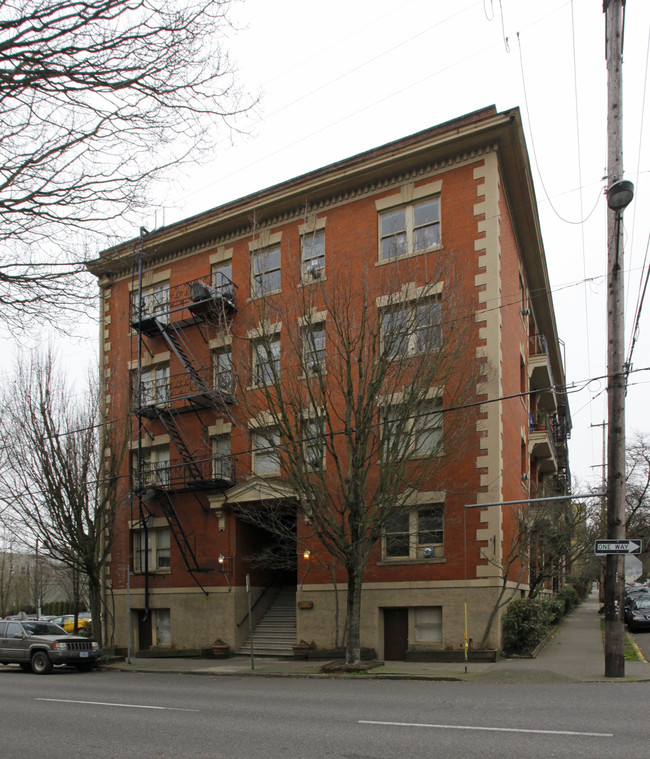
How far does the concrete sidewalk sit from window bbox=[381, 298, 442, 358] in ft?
25.0

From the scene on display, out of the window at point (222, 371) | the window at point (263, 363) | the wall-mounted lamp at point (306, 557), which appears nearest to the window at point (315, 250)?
the window at point (222, 371)

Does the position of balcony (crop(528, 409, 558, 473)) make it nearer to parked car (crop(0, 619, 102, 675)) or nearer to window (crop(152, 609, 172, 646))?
window (crop(152, 609, 172, 646))

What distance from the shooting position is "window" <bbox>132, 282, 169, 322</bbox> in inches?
1073

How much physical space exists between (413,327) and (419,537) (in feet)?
21.1

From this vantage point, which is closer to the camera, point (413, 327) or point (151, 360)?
point (413, 327)

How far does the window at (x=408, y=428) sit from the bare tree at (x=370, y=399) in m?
0.03

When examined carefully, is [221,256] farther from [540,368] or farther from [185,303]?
[540,368]

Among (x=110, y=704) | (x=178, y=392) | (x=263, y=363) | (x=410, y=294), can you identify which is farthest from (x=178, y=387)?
(x=110, y=704)

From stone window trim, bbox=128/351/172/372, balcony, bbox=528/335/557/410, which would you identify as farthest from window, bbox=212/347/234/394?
balcony, bbox=528/335/557/410

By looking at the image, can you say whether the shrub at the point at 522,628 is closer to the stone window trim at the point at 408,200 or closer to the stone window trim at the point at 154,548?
the stone window trim at the point at 408,200

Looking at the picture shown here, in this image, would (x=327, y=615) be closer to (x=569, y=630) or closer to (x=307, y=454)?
(x=307, y=454)

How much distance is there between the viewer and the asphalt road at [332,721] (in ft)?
27.1

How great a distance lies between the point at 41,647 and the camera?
21781 mm

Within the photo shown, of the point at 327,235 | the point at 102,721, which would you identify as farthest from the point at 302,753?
the point at 327,235
